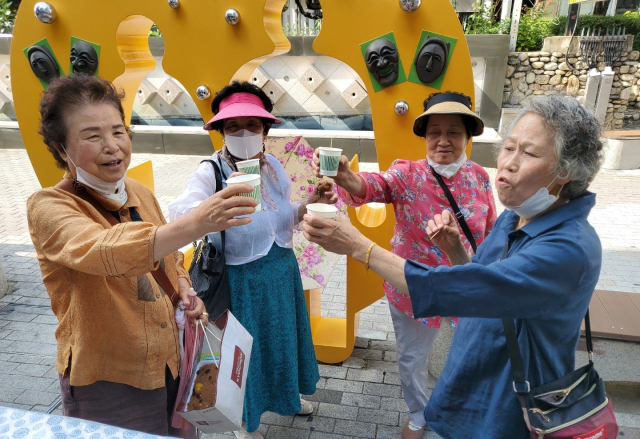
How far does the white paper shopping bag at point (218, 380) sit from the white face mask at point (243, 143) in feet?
2.79

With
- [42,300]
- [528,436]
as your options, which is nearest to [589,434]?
[528,436]

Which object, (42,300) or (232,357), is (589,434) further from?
(42,300)

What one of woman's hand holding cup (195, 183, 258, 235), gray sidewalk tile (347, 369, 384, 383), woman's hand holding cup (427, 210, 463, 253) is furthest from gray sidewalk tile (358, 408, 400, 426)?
woman's hand holding cup (195, 183, 258, 235)

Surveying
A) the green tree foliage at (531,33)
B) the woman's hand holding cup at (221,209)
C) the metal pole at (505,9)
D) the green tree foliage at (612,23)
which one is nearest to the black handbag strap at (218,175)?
the woman's hand holding cup at (221,209)

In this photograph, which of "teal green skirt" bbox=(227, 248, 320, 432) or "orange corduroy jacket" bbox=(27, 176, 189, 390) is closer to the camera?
"orange corduroy jacket" bbox=(27, 176, 189, 390)

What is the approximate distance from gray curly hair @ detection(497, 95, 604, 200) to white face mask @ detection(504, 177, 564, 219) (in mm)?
55

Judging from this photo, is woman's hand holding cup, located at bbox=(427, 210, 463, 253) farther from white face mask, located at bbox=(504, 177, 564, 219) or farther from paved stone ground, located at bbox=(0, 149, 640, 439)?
paved stone ground, located at bbox=(0, 149, 640, 439)

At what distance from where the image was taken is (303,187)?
2.89 m

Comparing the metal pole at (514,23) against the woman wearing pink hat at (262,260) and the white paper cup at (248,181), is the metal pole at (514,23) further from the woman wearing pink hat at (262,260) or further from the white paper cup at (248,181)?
the white paper cup at (248,181)

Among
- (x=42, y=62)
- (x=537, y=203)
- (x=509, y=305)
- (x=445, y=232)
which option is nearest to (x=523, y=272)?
(x=509, y=305)

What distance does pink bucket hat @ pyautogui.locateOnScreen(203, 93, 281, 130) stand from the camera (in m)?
2.19

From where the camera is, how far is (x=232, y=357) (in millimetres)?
1869

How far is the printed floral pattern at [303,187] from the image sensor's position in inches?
111

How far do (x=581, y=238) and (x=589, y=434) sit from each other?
2.16 feet
